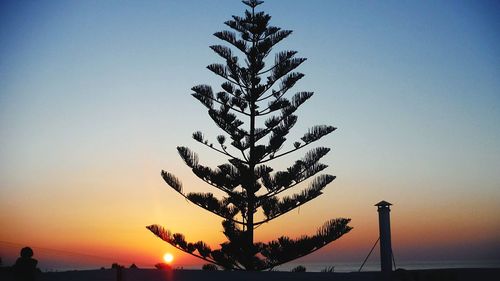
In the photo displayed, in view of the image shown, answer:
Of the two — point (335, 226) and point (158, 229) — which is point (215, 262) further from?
point (335, 226)

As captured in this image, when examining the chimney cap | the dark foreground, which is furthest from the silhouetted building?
the chimney cap

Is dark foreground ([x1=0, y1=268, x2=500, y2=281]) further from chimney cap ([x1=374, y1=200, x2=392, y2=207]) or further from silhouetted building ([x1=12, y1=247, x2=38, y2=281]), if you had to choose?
chimney cap ([x1=374, y1=200, x2=392, y2=207])

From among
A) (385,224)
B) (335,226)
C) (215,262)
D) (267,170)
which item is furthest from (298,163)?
(385,224)

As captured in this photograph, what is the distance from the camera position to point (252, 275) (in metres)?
8.62

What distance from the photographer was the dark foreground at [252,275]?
8156 mm

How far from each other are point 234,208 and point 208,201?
0.65m

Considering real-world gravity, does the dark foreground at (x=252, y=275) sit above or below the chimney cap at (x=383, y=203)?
below

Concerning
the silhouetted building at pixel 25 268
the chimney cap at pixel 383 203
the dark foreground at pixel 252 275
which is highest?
the chimney cap at pixel 383 203

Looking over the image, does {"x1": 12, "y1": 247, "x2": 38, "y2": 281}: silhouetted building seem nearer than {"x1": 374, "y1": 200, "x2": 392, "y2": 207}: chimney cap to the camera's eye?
Yes

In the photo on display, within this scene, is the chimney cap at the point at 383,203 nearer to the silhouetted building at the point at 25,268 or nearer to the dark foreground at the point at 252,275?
the dark foreground at the point at 252,275

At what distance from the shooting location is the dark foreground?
321 inches

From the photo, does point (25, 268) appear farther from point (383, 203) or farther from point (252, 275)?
point (383, 203)

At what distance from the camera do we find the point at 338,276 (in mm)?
8562

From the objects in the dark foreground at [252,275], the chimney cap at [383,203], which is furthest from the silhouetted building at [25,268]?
the chimney cap at [383,203]
